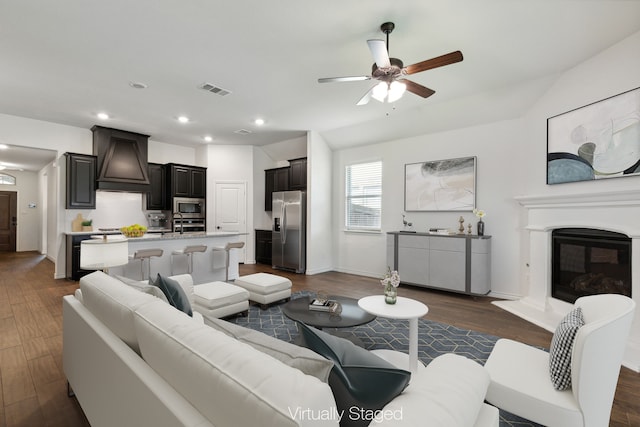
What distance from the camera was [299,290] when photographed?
486 centimetres

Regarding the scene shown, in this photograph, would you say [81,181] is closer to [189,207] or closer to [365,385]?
[189,207]

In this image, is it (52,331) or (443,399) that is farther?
(52,331)

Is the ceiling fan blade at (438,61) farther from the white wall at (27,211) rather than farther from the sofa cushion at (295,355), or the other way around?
the white wall at (27,211)

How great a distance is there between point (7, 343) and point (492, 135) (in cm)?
642

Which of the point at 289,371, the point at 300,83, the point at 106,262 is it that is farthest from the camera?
the point at 300,83

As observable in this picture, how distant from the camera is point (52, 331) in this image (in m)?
3.10

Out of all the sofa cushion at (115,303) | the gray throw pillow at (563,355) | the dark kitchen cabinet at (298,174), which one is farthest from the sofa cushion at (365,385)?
the dark kitchen cabinet at (298,174)

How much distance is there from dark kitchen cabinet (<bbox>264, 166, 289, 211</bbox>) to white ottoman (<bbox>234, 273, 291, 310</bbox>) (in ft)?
11.7

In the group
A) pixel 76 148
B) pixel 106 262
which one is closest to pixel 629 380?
pixel 106 262

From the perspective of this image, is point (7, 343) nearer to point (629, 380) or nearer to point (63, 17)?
point (63, 17)

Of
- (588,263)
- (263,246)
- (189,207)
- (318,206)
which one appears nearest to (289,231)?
(318,206)

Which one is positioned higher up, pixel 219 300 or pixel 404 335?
pixel 219 300

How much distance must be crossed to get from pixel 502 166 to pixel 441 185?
3.07ft

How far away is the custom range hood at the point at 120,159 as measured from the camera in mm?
5859
